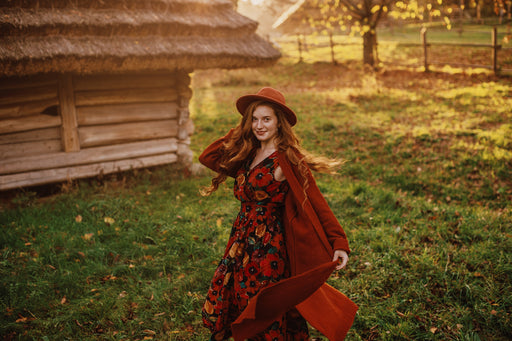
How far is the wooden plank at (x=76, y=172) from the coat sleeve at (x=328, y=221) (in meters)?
5.41

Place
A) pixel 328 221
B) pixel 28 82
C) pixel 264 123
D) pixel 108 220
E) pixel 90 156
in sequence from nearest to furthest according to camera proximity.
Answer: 1. pixel 328 221
2. pixel 264 123
3. pixel 108 220
4. pixel 28 82
5. pixel 90 156

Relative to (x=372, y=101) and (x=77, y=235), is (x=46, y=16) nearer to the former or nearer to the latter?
(x=77, y=235)

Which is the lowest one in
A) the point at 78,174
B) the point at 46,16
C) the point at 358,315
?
the point at 358,315

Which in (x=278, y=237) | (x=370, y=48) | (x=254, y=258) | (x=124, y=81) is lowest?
(x=254, y=258)

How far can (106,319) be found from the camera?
11.3ft

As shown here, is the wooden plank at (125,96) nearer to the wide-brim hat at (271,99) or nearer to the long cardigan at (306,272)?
the wide-brim hat at (271,99)

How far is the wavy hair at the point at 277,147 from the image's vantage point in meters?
2.48

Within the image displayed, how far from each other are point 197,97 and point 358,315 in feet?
42.8

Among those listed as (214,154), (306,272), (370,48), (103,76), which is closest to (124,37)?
(103,76)

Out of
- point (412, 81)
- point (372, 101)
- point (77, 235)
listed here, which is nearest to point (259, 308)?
point (77, 235)

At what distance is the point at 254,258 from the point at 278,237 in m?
0.21

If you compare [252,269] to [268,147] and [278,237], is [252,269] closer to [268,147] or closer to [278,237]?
[278,237]

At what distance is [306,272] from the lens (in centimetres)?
210

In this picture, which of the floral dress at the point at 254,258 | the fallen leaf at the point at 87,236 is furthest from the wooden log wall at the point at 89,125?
the floral dress at the point at 254,258
